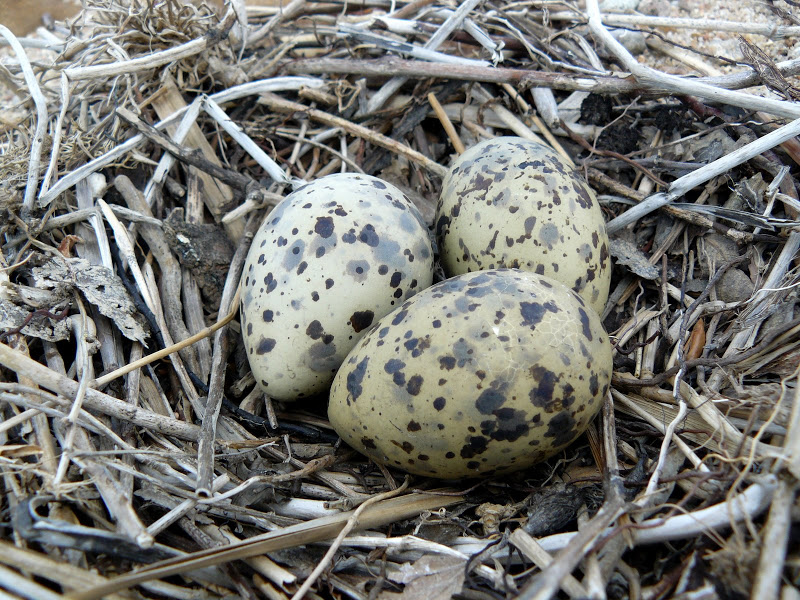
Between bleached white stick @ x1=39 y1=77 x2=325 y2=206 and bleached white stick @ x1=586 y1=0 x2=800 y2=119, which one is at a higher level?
bleached white stick @ x1=39 y1=77 x2=325 y2=206

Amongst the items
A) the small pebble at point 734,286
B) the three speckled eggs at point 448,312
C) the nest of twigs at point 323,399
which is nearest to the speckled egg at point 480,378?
the three speckled eggs at point 448,312

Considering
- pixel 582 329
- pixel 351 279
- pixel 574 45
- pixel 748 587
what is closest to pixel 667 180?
pixel 574 45

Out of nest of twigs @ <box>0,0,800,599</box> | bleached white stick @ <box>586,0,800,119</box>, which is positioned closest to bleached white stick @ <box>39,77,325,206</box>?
nest of twigs @ <box>0,0,800,599</box>

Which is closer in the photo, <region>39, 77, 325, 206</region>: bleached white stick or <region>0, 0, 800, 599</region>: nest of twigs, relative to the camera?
<region>0, 0, 800, 599</region>: nest of twigs

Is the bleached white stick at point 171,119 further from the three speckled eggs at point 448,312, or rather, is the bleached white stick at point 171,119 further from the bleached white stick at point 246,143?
the three speckled eggs at point 448,312

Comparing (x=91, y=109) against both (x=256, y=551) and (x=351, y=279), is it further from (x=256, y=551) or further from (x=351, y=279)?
(x=256, y=551)

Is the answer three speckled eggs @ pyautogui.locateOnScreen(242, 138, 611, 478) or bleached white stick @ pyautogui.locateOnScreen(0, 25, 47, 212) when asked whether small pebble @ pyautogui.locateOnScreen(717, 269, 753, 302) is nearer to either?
three speckled eggs @ pyautogui.locateOnScreen(242, 138, 611, 478)

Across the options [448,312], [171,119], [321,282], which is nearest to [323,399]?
[321,282]
